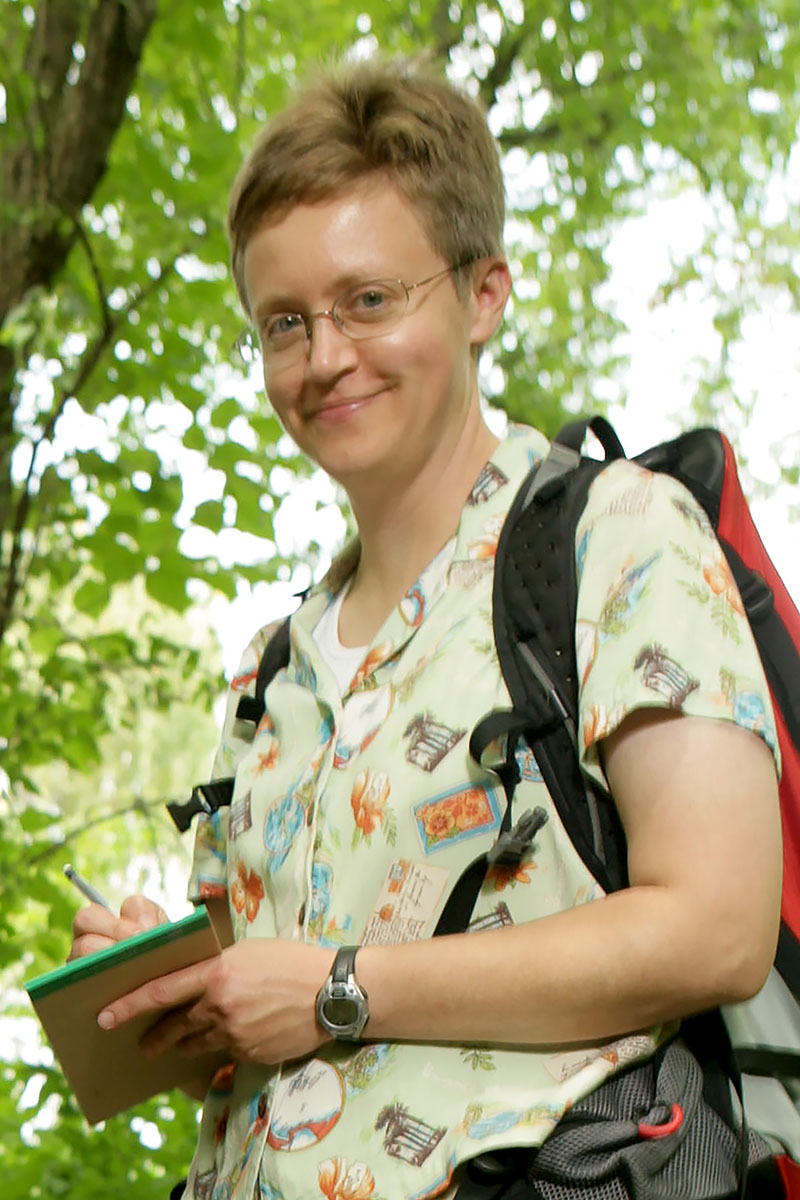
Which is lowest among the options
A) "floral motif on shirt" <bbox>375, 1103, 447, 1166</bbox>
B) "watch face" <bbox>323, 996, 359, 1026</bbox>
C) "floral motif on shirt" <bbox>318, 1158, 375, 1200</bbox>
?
"floral motif on shirt" <bbox>318, 1158, 375, 1200</bbox>

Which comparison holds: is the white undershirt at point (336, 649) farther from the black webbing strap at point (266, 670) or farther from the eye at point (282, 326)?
the eye at point (282, 326)

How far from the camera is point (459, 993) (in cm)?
99

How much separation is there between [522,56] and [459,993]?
344cm

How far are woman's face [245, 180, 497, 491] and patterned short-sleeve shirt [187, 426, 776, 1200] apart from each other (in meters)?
0.10

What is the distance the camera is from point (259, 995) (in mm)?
1053

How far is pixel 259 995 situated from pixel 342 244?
2.41ft

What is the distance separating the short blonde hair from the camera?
1282mm

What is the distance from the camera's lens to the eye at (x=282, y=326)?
130 cm

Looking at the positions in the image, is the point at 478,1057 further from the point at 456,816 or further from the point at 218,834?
the point at 218,834

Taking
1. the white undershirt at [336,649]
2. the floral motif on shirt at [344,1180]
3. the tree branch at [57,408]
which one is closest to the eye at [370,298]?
the white undershirt at [336,649]

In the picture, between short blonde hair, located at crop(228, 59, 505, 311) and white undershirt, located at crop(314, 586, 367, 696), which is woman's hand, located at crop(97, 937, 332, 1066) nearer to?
white undershirt, located at crop(314, 586, 367, 696)

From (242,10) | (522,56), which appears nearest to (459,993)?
(242,10)

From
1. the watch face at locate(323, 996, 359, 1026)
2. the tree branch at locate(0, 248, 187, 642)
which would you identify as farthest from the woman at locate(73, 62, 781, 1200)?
the tree branch at locate(0, 248, 187, 642)

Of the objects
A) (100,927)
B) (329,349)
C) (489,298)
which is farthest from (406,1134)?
(489,298)
